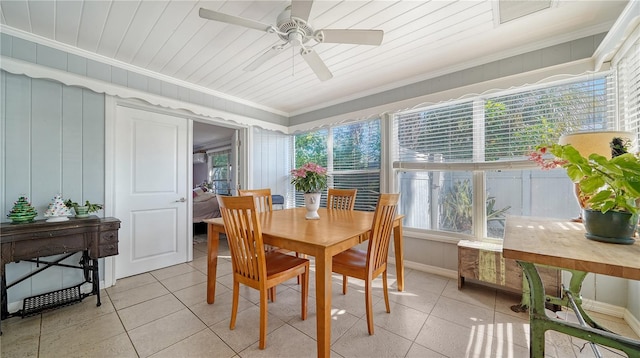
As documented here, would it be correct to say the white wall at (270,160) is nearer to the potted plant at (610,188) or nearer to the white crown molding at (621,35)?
the potted plant at (610,188)

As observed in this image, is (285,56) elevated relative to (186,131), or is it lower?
elevated

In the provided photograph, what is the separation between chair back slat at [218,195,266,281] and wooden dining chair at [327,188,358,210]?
142 centimetres

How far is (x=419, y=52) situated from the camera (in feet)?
7.98

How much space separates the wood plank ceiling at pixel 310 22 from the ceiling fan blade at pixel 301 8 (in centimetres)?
27

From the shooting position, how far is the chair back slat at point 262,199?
2755 mm

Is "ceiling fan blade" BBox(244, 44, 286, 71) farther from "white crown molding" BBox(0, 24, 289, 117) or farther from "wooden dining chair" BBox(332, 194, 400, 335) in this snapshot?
"white crown molding" BBox(0, 24, 289, 117)

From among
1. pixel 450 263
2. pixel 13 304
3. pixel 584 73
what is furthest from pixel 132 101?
pixel 584 73

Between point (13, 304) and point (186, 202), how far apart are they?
1.66 m

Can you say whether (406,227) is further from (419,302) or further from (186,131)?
(186,131)

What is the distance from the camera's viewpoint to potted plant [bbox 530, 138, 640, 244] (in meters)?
0.95

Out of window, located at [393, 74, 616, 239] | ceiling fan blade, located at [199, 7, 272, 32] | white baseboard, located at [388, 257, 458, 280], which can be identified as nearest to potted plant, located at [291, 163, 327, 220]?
ceiling fan blade, located at [199, 7, 272, 32]

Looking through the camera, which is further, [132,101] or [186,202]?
[186,202]

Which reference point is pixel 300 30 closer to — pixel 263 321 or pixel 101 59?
pixel 263 321

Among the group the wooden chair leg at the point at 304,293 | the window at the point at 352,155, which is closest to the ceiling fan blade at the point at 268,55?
the wooden chair leg at the point at 304,293
